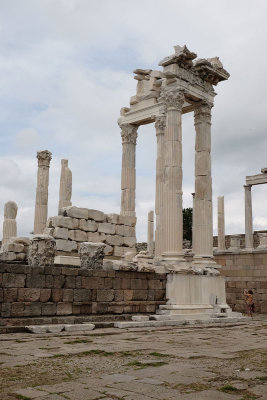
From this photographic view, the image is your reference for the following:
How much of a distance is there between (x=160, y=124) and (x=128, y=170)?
228 centimetres

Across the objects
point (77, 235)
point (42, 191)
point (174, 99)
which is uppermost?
point (174, 99)

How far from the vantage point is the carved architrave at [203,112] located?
16.4 m

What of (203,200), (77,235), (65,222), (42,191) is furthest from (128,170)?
(65,222)

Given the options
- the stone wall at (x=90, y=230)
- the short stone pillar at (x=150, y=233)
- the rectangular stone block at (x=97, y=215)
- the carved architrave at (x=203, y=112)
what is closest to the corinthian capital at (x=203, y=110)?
the carved architrave at (x=203, y=112)

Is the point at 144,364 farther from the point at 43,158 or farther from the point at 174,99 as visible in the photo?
the point at 43,158

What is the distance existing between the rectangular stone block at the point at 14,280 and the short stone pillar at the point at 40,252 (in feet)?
1.88

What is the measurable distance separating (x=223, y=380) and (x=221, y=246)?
26545 millimetres

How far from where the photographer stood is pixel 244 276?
22.2 m

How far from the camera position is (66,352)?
262 inches

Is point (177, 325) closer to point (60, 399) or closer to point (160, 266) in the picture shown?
point (160, 266)

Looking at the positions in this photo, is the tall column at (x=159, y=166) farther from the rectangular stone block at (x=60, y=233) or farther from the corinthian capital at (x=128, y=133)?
the rectangular stone block at (x=60, y=233)

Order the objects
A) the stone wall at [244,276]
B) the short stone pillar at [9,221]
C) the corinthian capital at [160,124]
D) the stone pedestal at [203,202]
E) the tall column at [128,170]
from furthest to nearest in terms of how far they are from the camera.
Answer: the stone wall at [244,276]
the tall column at [128,170]
the corinthian capital at [160,124]
the short stone pillar at [9,221]
the stone pedestal at [203,202]

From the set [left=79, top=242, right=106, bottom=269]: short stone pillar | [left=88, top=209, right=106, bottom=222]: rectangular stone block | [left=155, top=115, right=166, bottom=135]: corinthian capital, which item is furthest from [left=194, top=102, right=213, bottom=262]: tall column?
[left=79, top=242, right=106, bottom=269]: short stone pillar

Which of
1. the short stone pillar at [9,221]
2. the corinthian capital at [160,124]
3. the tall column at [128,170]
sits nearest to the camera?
the short stone pillar at [9,221]
